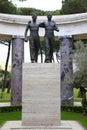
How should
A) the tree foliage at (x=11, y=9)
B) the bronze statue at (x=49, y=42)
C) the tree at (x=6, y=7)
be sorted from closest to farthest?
1. the bronze statue at (x=49, y=42)
2. the tree at (x=6, y=7)
3. the tree foliage at (x=11, y=9)

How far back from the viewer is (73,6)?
3622cm

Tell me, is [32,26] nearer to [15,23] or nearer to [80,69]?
[80,69]

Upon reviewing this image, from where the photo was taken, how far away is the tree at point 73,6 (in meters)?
35.5

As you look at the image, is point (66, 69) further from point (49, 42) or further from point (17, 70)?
point (49, 42)

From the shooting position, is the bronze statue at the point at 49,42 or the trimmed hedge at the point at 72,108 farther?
the trimmed hedge at the point at 72,108

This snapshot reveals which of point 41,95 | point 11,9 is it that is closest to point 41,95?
point 41,95

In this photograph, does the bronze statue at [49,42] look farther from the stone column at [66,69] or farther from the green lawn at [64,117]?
the stone column at [66,69]

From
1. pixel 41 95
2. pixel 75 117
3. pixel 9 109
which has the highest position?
pixel 41 95

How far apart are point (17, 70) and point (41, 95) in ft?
39.0

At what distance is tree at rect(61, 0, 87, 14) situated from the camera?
35.5 metres

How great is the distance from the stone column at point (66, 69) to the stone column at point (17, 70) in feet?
9.30

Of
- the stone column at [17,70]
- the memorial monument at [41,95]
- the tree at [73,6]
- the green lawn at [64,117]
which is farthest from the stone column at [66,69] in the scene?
the memorial monument at [41,95]

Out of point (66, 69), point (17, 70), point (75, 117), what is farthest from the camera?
point (17, 70)

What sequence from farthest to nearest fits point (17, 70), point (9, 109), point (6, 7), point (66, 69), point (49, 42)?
point (6, 7) < point (17, 70) < point (66, 69) < point (9, 109) < point (49, 42)
